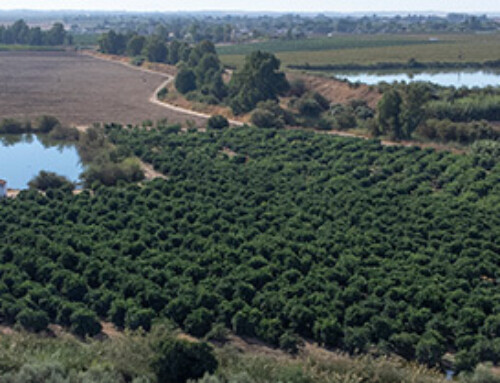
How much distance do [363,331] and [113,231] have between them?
1242 centimetres

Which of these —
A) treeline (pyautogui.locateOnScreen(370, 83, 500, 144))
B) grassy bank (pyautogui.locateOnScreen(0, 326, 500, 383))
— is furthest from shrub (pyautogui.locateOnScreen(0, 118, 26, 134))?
grassy bank (pyautogui.locateOnScreen(0, 326, 500, 383))

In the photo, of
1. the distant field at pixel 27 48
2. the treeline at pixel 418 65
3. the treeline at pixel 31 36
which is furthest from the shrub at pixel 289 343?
the treeline at pixel 31 36

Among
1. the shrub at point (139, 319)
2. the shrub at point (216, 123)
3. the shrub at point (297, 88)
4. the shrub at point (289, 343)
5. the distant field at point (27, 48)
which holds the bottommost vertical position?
the shrub at point (289, 343)

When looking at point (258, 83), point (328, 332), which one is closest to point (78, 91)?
point (258, 83)

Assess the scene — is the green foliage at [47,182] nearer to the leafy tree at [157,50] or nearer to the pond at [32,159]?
the pond at [32,159]

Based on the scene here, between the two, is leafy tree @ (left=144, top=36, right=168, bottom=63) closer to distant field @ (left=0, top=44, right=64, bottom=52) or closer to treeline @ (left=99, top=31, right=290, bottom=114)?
treeline @ (left=99, top=31, right=290, bottom=114)

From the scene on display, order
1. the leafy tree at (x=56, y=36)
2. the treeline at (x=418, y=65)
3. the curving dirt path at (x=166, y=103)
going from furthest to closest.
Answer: the leafy tree at (x=56, y=36) < the treeline at (x=418, y=65) < the curving dirt path at (x=166, y=103)

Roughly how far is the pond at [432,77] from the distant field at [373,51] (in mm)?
6875

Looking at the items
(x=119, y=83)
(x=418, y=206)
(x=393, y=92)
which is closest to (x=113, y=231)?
(x=418, y=206)

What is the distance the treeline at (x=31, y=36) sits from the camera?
117 m

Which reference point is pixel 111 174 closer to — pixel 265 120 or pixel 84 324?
pixel 84 324

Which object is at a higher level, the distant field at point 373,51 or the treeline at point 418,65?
the distant field at point 373,51

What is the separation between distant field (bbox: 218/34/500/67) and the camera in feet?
312

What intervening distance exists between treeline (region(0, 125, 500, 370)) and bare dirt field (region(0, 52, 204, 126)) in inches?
805
